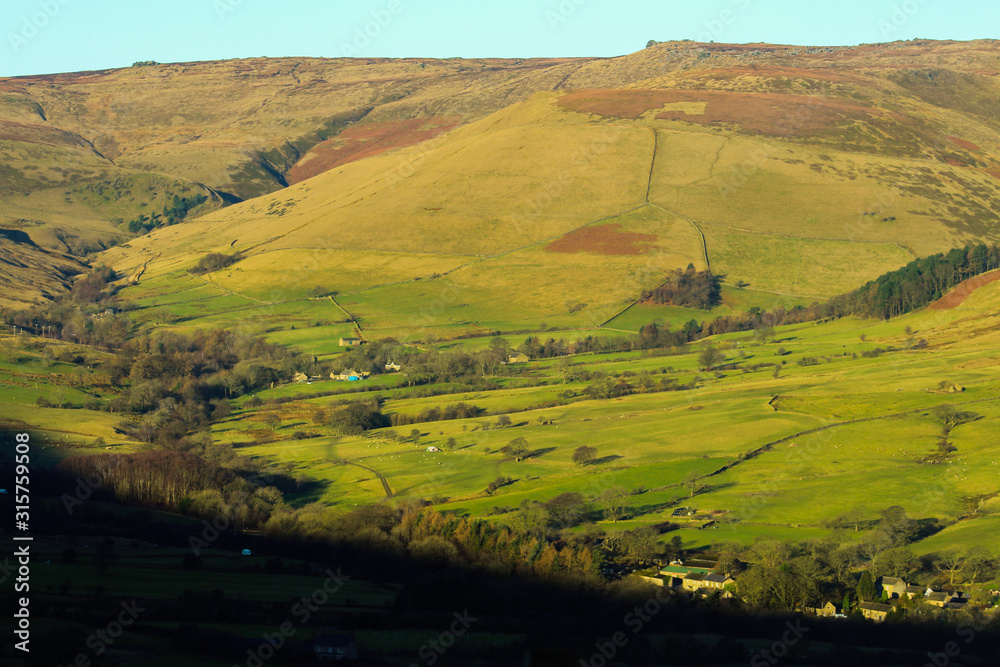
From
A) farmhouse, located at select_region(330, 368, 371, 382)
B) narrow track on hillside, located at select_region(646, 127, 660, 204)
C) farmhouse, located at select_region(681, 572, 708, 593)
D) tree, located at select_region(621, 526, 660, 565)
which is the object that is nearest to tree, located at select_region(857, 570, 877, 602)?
farmhouse, located at select_region(681, 572, 708, 593)

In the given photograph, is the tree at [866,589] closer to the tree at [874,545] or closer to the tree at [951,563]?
the tree at [874,545]

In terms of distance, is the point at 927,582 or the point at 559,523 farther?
the point at 559,523

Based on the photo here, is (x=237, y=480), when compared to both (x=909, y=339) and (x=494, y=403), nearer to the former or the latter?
(x=494, y=403)

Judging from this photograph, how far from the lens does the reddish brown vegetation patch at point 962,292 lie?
133 meters

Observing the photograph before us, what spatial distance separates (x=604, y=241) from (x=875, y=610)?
11779 cm

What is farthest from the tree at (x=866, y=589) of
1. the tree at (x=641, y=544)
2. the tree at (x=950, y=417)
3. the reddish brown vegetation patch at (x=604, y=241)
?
the reddish brown vegetation patch at (x=604, y=241)

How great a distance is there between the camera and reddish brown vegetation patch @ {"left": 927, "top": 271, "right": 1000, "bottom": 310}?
133 m

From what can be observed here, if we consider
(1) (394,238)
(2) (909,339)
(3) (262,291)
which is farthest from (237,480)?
(1) (394,238)

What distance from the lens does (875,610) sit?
51.1 m

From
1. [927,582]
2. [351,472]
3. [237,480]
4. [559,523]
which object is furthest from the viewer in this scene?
[351,472]

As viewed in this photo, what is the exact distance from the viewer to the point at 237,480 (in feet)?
252

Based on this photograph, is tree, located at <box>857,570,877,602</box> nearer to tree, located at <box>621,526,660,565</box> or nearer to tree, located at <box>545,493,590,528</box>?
tree, located at <box>621,526,660,565</box>

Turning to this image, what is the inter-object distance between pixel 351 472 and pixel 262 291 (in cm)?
8843

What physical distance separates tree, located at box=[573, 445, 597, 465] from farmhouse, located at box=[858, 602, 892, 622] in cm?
3198
